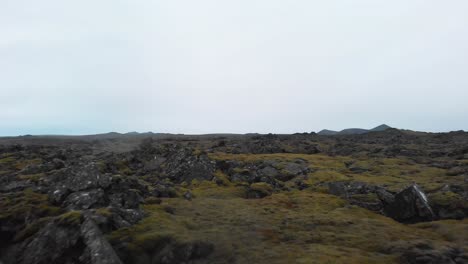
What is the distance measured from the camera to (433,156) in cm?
9338

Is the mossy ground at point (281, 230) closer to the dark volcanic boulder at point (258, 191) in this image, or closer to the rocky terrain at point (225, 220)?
the rocky terrain at point (225, 220)

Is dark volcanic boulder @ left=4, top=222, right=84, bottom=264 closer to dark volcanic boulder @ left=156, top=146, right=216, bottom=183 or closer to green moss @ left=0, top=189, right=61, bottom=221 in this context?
green moss @ left=0, top=189, right=61, bottom=221

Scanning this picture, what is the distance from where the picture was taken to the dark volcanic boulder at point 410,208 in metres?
37.4

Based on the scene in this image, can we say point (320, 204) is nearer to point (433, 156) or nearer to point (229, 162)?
point (229, 162)

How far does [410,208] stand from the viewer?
37594 millimetres

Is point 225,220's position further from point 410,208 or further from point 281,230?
point 410,208

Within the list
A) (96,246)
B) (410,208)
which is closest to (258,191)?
(410,208)

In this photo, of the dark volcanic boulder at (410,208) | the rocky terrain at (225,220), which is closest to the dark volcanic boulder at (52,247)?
the rocky terrain at (225,220)

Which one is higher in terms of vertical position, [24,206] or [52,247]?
[24,206]

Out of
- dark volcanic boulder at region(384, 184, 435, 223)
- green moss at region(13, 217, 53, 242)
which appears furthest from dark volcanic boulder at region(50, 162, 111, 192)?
dark volcanic boulder at region(384, 184, 435, 223)

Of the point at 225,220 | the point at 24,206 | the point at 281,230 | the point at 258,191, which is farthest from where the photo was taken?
the point at 258,191

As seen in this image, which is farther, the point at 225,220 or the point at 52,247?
the point at 225,220

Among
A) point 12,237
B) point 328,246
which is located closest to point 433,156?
point 328,246

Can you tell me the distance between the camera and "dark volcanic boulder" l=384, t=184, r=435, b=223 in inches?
1474
